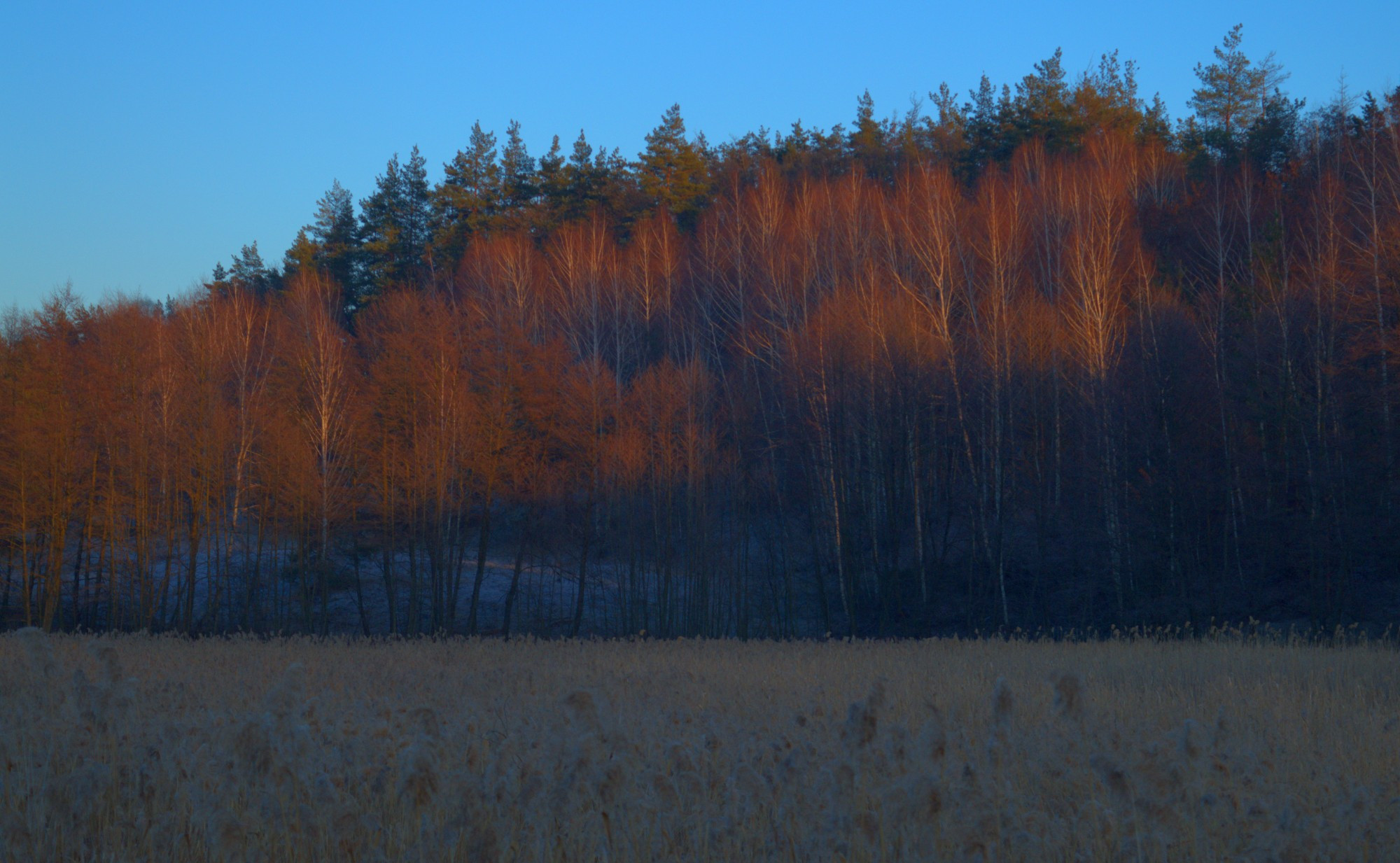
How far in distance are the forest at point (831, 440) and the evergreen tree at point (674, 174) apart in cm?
1102

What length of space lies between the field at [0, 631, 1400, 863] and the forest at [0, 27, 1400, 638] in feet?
58.5

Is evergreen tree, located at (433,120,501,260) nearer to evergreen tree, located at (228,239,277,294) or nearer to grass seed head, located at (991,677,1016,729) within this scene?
evergreen tree, located at (228,239,277,294)

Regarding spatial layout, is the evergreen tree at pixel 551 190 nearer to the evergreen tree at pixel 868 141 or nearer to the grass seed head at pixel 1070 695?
the evergreen tree at pixel 868 141

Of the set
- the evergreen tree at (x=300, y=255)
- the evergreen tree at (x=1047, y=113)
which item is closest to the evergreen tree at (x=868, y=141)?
the evergreen tree at (x=1047, y=113)

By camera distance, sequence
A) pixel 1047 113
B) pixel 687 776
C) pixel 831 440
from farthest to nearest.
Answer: pixel 1047 113 → pixel 831 440 → pixel 687 776

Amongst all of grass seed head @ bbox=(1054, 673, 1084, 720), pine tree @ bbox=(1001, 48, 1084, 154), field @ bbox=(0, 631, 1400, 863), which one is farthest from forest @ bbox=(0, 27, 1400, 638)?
grass seed head @ bbox=(1054, 673, 1084, 720)

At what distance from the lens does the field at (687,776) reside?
4184 mm

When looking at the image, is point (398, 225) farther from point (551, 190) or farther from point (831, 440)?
point (831, 440)

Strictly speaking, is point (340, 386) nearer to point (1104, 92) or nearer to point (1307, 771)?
point (1307, 771)

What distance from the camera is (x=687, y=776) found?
16.2ft

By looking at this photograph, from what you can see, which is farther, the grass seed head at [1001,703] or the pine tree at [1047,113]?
the pine tree at [1047,113]

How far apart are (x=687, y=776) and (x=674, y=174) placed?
47765mm

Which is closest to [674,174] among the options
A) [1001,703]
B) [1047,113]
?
[1047,113]

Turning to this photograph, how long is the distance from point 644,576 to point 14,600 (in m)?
21.3
